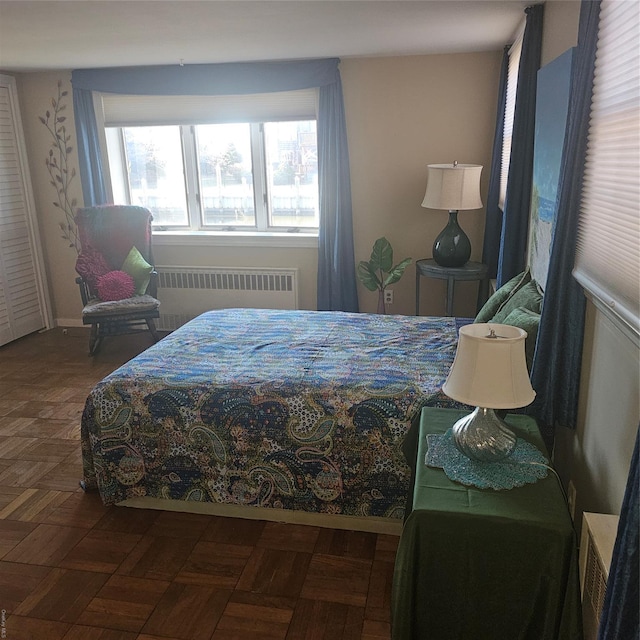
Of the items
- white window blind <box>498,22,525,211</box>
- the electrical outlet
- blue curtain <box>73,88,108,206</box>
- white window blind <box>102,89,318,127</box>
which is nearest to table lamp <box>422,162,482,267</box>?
white window blind <box>498,22,525,211</box>

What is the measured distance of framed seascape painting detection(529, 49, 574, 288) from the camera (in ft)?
6.72

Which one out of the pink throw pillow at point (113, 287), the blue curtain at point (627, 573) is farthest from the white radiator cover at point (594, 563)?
the pink throw pillow at point (113, 287)

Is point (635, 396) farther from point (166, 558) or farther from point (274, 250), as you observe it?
point (274, 250)

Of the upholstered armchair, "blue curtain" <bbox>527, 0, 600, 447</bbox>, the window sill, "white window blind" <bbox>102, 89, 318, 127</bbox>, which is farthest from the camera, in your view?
the window sill

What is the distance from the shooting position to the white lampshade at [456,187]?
355 centimetres

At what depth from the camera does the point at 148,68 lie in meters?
4.23

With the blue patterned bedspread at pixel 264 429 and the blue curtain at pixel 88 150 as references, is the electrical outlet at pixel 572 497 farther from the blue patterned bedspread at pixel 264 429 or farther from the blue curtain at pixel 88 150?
the blue curtain at pixel 88 150

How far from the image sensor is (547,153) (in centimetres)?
233

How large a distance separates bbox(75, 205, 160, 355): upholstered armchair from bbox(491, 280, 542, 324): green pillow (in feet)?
8.83

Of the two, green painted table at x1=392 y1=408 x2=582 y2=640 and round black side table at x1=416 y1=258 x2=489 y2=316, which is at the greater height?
round black side table at x1=416 y1=258 x2=489 y2=316

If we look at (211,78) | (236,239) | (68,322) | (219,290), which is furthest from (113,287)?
(211,78)

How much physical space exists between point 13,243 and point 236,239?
1866 millimetres

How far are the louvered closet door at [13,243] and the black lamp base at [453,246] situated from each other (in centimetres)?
348

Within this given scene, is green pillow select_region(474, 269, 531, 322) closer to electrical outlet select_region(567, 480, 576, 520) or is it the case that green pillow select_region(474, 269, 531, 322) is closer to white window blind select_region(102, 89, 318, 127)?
electrical outlet select_region(567, 480, 576, 520)
